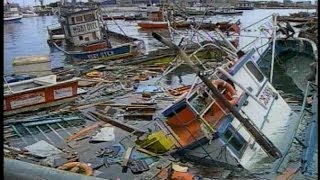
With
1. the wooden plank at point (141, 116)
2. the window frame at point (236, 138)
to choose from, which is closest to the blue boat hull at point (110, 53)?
the wooden plank at point (141, 116)

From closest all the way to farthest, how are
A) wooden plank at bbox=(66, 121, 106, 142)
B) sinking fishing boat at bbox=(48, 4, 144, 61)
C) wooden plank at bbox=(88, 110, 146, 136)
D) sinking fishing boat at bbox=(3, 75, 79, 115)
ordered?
1. wooden plank at bbox=(66, 121, 106, 142)
2. wooden plank at bbox=(88, 110, 146, 136)
3. sinking fishing boat at bbox=(3, 75, 79, 115)
4. sinking fishing boat at bbox=(48, 4, 144, 61)

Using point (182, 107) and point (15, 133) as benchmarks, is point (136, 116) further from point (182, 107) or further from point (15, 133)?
point (182, 107)

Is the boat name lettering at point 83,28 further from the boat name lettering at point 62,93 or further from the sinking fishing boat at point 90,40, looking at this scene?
the boat name lettering at point 62,93

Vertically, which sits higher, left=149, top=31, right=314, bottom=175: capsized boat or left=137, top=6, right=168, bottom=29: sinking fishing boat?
left=149, top=31, right=314, bottom=175: capsized boat

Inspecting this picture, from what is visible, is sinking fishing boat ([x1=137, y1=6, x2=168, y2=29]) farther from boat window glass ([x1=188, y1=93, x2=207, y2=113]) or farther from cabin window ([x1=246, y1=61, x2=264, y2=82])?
boat window glass ([x1=188, y1=93, x2=207, y2=113])

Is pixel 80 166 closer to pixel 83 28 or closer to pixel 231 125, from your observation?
pixel 231 125

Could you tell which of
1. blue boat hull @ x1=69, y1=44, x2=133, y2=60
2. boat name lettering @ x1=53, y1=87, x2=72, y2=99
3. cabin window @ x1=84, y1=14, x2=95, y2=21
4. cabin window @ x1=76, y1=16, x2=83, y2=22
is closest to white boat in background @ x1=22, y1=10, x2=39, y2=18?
cabin window @ x1=76, y1=16, x2=83, y2=22

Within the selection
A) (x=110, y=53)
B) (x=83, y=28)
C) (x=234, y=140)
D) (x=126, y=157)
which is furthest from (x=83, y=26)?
(x=234, y=140)

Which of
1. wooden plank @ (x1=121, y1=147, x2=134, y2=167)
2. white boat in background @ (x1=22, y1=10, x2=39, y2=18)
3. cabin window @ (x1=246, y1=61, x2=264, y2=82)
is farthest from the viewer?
white boat in background @ (x1=22, y1=10, x2=39, y2=18)
